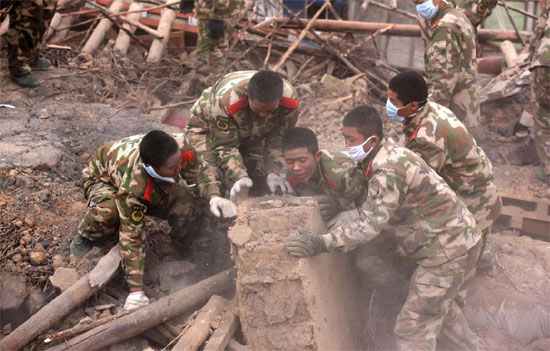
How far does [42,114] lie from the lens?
6004mm

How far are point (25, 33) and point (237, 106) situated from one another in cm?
360

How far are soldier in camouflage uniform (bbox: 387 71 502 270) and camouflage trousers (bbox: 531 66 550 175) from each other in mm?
2324

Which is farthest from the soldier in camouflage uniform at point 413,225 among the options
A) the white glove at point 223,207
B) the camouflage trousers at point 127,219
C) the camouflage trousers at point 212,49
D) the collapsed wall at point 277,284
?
the camouflage trousers at point 212,49

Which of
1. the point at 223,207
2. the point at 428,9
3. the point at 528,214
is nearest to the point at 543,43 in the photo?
the point at 428,9

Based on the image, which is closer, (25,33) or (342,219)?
(342,219)

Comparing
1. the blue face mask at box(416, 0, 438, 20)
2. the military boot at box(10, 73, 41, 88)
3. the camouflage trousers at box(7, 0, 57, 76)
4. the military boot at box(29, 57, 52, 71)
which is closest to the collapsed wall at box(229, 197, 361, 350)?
the blue face mask at box(416, 0, 438, 20)

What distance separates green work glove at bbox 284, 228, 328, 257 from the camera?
3012 mm

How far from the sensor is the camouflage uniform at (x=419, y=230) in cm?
→ 323

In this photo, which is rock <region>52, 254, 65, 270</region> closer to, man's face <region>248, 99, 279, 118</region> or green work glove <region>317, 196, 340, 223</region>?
man's face <region>248, 99, 279, 118</region>

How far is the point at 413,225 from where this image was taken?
11.4 ft

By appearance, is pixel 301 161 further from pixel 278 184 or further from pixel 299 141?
pixel 278 184

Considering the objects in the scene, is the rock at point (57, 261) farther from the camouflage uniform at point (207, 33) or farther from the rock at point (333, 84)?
the rock at point (333, 84)

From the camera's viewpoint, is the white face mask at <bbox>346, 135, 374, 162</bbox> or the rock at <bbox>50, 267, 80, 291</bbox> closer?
the white face mask at <bbox>346, 135, 374, 162</bbox>

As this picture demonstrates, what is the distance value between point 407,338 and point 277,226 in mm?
1260
